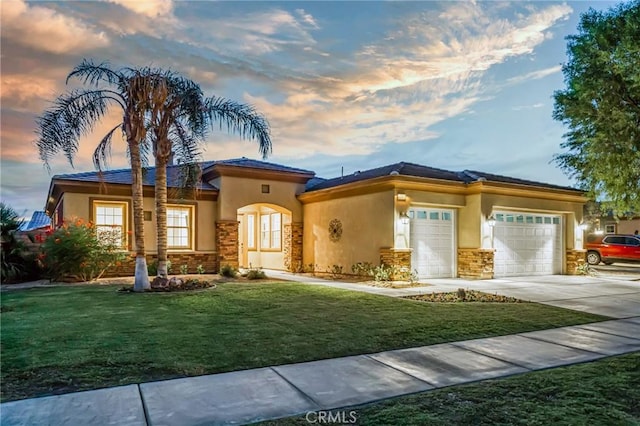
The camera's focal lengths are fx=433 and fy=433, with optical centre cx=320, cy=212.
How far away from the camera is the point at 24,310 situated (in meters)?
7.94

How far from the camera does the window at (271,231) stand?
18.7 metres

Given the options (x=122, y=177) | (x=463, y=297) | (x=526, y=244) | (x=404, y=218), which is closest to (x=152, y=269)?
(x=122, y=177)

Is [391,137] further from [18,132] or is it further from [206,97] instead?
[18,132]

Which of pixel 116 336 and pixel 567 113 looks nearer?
pixel 116 336

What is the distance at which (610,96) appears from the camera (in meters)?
13.4

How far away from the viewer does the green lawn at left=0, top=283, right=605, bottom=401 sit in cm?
450

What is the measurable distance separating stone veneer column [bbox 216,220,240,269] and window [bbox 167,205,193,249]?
1.08m

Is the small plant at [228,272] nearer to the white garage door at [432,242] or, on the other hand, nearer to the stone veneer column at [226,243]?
the stone veneer column at [226,243]

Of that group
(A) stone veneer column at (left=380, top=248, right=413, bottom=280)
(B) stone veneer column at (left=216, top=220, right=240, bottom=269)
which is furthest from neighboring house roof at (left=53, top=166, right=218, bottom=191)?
(A) stone veneer column at (left=380, top=248, right=413, bottom=280)

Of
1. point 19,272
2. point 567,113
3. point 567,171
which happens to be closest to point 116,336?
point 19,272

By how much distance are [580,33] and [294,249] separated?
12.8 m

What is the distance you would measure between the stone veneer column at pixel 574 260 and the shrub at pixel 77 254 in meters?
16.1

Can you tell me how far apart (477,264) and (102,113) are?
476 inches

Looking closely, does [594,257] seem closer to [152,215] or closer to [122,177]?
[152,215]
